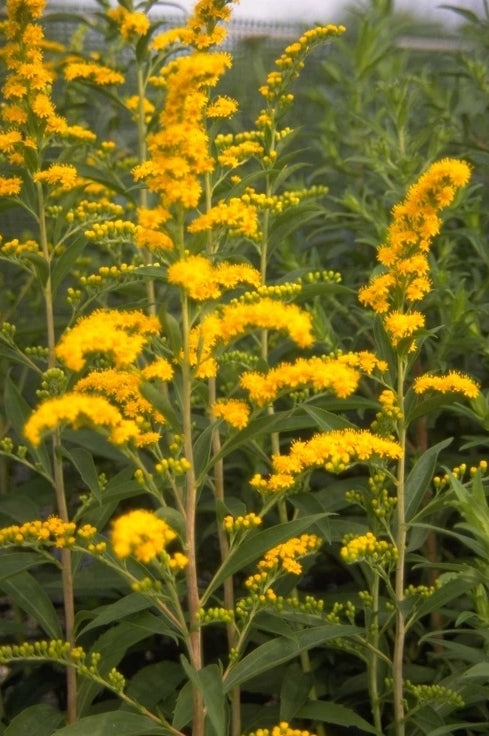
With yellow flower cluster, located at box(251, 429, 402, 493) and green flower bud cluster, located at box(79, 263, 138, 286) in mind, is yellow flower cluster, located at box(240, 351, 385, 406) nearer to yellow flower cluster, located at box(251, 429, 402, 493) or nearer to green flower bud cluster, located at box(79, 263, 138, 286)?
yellow flower cluster, located at box(251, 429, 402, 493)

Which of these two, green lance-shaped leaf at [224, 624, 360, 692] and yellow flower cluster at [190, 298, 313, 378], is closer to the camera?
yellow flower cluster at [190, 298, 313, 378]

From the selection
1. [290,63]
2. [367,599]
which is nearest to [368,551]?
[367,599]

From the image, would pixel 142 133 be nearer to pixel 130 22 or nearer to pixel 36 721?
pixel 130 22

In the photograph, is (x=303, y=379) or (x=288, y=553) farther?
(x=288, y=553)

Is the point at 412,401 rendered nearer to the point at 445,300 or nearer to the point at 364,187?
the point at 445,300

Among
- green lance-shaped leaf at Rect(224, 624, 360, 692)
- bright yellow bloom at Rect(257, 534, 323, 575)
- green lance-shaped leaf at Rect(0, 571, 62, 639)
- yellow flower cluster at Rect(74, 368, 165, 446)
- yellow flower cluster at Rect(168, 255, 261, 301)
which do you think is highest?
yellow flower cluster at Rect(168, 255, 261, 301)

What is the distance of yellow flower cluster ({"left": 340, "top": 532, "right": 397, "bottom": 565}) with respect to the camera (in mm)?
1993

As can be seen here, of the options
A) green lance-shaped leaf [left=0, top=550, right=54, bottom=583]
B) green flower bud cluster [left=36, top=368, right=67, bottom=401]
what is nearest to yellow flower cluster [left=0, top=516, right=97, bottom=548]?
green lance-shaped leaf [left=0, top=550, right=54, bottom=583]

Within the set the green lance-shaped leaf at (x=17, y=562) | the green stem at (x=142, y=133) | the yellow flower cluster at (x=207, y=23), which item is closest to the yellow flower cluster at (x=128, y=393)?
the green lance-shaped leaf at (x=17, y=562)

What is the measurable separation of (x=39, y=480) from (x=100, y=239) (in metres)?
0.94

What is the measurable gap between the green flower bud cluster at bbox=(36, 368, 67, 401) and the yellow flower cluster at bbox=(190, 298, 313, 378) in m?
0.37

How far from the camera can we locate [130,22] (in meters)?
2.87

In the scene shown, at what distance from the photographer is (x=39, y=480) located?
3023 millimetres

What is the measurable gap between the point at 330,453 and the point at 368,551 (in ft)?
0.79
